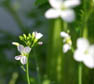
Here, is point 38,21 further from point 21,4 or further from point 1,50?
point 21,4

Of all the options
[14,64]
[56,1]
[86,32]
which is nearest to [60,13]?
[56,1]

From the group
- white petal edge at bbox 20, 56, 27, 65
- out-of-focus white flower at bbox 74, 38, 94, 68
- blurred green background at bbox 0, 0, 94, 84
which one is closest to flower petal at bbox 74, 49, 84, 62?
out-of-focus white flower at bbox 74, 38, 94, 68

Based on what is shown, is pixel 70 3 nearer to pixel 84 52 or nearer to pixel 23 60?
pixel 84 52

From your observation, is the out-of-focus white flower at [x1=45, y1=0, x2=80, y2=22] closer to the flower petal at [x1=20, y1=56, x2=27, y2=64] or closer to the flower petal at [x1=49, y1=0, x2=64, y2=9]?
the flower petal at [x1=49, y1=0, x2=64, y2=9]

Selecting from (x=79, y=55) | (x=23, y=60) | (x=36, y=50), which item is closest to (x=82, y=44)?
(x=79, y=55)

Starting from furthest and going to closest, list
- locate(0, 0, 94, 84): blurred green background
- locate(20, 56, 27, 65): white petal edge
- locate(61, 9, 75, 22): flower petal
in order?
1. locate(0, 0, 94, 84): blurred green background
2. locate(20, 56, 27, 65): white petal edge
3. locate(61, 9, 75, 22): flower petal

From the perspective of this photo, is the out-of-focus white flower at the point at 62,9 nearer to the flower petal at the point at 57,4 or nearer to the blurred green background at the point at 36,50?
the flower petal at the point at 57,4
